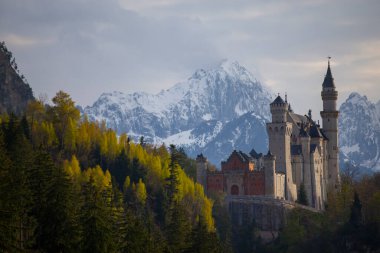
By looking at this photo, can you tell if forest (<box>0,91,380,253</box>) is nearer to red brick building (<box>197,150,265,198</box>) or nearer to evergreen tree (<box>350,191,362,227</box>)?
evergreen tree (<box>350,191,362,227</box>)

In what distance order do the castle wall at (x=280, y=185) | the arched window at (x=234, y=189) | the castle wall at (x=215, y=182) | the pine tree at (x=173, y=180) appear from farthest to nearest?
the castle wall at (x=215, y=182)
the arched window at (x=234, y=189)
the castle wall at (x=280, y=185)
the pine tree at (x=173, y=180)

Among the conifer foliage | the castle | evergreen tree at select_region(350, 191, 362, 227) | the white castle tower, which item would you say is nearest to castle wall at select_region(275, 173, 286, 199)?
the castle

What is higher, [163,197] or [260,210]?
[163,197]

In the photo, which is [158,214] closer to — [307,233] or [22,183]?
[307,233]

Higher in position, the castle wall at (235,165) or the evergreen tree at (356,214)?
the castle wall at (235,165)

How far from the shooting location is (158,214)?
531ft

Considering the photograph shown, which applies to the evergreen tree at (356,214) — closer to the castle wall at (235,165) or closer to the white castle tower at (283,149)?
the white castle tower at (283,149)

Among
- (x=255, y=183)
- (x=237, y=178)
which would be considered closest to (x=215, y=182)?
(x=237, y=178)

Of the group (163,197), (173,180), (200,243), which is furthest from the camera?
(173,180)

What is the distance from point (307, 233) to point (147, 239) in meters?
72.9

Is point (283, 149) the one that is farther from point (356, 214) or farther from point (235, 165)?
point (356, 214)

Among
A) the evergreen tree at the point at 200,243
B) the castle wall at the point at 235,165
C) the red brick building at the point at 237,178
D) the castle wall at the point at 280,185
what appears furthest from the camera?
the castle wall at the point at 235,165


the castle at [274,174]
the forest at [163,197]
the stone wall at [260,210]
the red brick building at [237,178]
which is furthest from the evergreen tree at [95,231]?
the red brick building at [237,178]

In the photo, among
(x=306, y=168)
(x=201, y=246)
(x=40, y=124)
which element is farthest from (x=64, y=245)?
(x=306, y=168)
